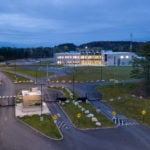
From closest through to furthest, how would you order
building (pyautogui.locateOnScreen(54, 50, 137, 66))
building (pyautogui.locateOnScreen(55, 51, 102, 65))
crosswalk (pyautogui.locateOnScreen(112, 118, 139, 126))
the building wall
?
crosswalk (pyautogui.locateOnScreen(112, 118, 139, 126)) → the building wall → building (pyautogui.locateOnScreen(54, 50, 137, 66)) → building (pyautogui.locateOnScreen(55, 51, 102, 65))

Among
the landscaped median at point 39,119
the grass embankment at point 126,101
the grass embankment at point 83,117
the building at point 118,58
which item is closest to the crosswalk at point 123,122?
the grass embankment at point 83,117

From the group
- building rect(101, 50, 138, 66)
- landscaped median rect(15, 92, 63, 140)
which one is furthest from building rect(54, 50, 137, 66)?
landscaped median rect(15, 92, 63, 140)

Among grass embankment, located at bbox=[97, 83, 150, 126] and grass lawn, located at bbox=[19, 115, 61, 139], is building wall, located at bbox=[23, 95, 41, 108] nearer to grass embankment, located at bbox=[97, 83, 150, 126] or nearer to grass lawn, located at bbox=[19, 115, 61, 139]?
grass lawn, located at bbox=[19, 115, 61, 139]

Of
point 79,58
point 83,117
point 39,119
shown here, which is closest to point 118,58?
point 79,58

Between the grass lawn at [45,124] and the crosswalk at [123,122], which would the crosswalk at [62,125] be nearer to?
the grass lawn at [45,124]

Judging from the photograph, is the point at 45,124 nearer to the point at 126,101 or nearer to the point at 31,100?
the point at 31,100

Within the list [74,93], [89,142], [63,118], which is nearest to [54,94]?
[74,93]
